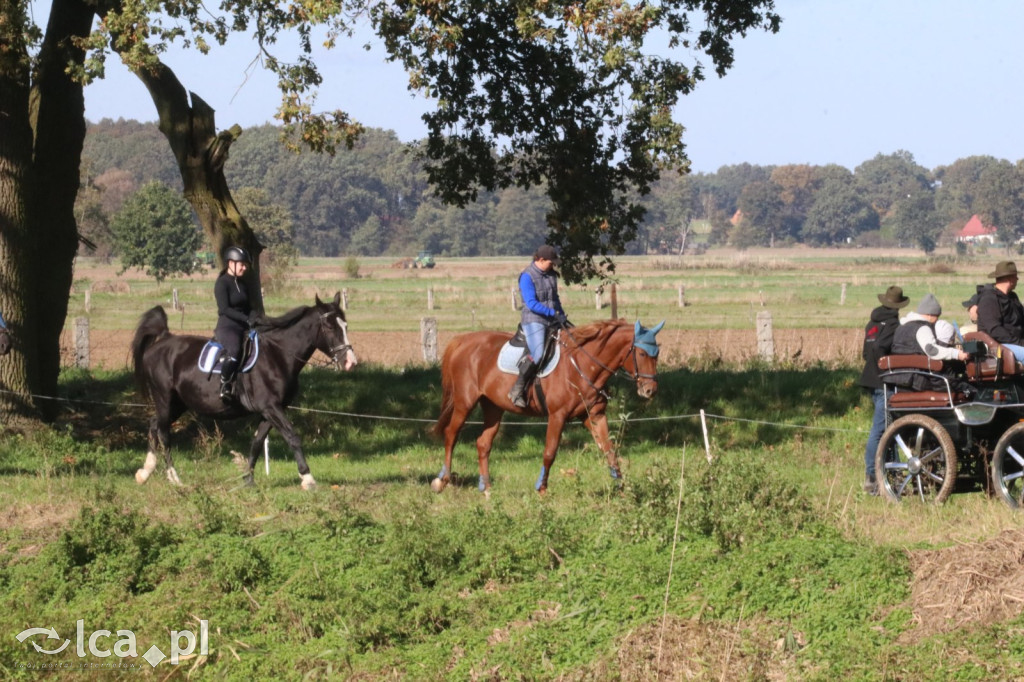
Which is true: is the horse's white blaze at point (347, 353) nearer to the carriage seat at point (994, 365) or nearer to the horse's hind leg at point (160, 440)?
the horse's hind leg at point (160, 440)

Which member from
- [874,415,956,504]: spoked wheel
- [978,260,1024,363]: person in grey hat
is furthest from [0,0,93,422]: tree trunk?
[978,260,1024,363]: person in grey hat

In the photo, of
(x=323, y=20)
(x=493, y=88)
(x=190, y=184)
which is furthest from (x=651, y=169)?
(x=190, y=184)

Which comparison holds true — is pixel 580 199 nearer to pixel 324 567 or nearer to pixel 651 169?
pixel 651 169

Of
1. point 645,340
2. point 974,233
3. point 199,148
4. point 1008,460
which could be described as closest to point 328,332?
point 645,340

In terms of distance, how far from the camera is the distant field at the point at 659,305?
31.4 metres

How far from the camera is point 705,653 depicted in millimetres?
8219

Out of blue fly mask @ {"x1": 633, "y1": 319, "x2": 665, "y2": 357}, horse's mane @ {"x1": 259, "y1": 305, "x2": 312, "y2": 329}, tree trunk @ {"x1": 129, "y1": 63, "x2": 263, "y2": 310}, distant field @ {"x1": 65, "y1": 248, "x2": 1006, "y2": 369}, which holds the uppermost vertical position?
tree trunk @ {"x1": 129, "y1": 63, "x2": 263, "y2": 310}

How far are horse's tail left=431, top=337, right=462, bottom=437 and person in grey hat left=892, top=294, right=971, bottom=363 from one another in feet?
16.8

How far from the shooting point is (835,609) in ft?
27.8

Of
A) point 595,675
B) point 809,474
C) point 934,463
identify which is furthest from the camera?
point 809,474

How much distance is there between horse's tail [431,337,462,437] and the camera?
14.9 metres

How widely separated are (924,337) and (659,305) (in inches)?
1531

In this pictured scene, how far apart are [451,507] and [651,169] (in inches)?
308

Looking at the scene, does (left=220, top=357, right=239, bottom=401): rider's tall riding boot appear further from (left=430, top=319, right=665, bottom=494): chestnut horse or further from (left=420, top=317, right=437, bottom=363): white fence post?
(left=420, top=317, right=437, bottom=363): white fence post
